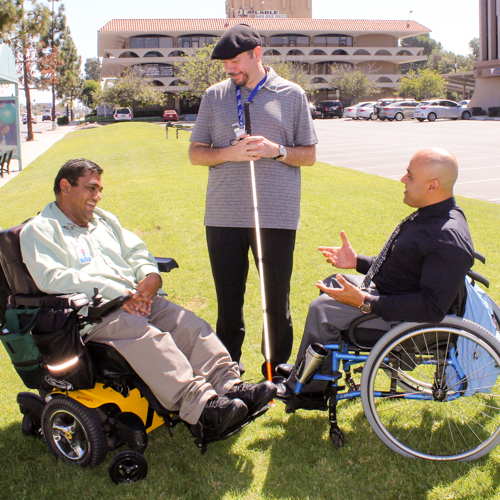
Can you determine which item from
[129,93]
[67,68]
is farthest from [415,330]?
[67,68]

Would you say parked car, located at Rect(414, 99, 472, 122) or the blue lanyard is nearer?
the blue lanyard

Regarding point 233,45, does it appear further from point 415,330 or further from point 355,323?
point 415,330

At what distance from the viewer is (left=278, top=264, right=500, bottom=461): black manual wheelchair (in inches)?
106

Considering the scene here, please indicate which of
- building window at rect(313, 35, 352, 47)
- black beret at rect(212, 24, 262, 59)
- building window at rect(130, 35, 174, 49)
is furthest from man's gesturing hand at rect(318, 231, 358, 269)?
building window at rect(313, 35, 352, 47)

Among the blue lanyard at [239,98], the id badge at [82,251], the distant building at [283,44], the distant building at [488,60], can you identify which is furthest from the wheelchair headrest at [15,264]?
the distant building at [283,44]

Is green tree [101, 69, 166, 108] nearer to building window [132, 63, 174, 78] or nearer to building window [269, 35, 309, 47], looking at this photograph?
building window [132, 63, 174, 78]

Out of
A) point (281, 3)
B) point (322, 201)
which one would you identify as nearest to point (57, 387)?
point (322, 201)

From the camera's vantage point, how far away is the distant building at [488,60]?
147 ft

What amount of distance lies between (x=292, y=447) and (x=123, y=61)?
246 ft

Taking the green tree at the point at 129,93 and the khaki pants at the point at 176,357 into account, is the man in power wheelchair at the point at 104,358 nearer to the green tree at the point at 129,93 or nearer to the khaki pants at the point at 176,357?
the khaki pants at the point at 176,357

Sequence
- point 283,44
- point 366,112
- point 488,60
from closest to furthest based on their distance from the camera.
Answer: point 366,112 < point 488,60 < point 283,44

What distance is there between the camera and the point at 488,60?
45.9 m

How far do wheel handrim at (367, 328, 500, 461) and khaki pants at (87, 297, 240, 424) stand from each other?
835 millimetres

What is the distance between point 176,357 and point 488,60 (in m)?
50.7
